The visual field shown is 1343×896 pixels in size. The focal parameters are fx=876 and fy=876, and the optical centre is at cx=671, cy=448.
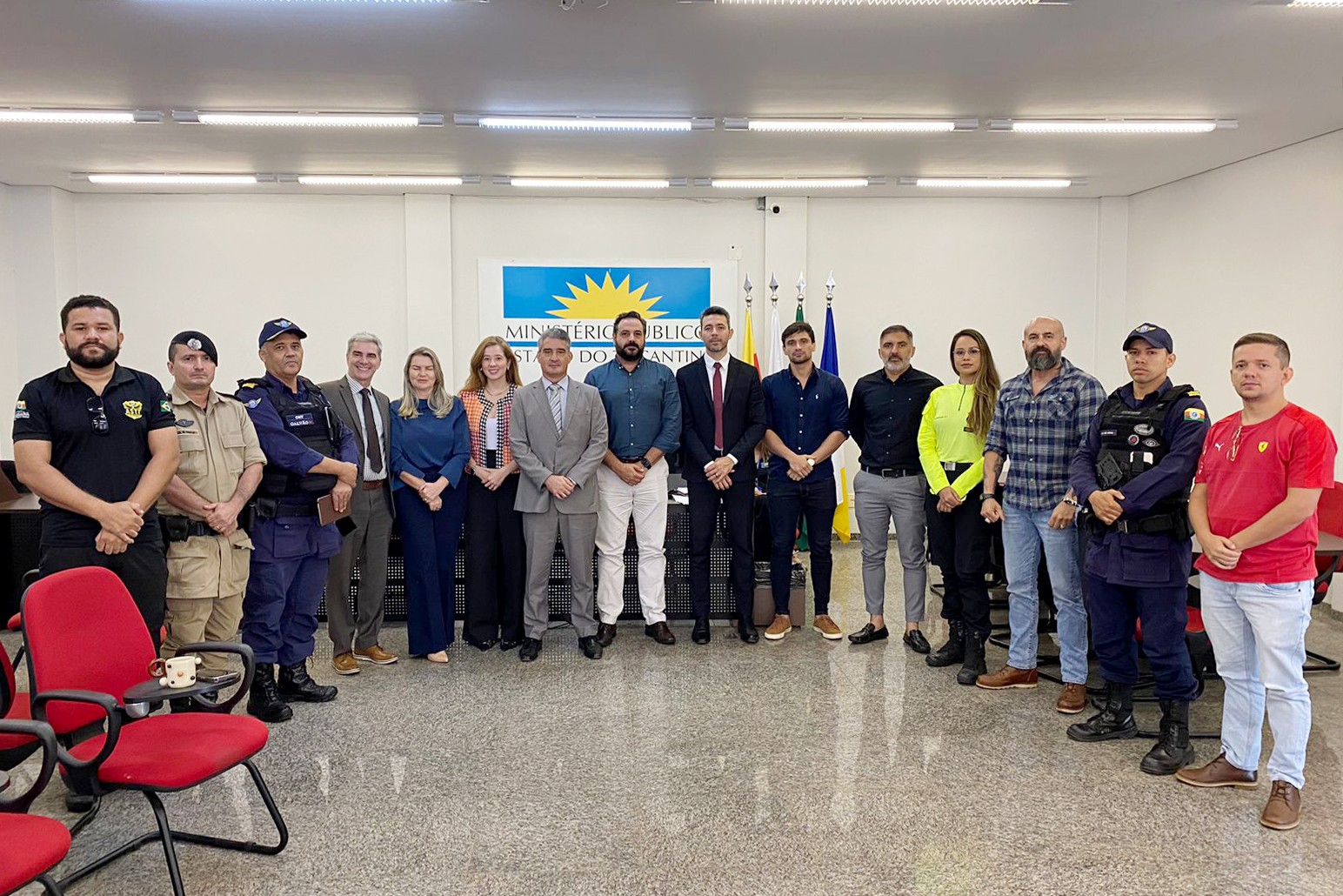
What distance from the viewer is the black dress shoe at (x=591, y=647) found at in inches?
189

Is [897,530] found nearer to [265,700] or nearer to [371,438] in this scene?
[371,438]

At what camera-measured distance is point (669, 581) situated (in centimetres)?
549

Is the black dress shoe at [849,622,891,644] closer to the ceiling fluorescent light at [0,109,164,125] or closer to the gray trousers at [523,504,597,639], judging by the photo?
the gray trousers at [523,504,597,639]

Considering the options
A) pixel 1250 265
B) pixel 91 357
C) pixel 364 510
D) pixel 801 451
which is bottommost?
pixel 364 510

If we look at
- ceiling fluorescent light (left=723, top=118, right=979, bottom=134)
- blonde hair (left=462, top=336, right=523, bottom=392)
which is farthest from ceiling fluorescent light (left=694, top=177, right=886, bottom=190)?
blonde hair (left=462, top=336, right=523, bottom=392)

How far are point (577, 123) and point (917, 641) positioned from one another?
3882 mm

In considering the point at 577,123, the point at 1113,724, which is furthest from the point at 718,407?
the point at 1113,724

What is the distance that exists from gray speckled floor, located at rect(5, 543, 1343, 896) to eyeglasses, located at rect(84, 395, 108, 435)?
1.34m

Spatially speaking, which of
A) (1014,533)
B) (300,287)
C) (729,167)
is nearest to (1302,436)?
(1014,533)

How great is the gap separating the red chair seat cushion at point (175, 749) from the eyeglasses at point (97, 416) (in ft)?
3.59

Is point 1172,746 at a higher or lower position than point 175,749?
lower

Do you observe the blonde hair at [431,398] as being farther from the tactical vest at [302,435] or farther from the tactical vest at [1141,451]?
the tactical vest at [1141,451]

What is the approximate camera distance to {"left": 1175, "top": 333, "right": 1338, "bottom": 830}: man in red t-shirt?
9.47 feet

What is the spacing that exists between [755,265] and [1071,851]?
644 cm
